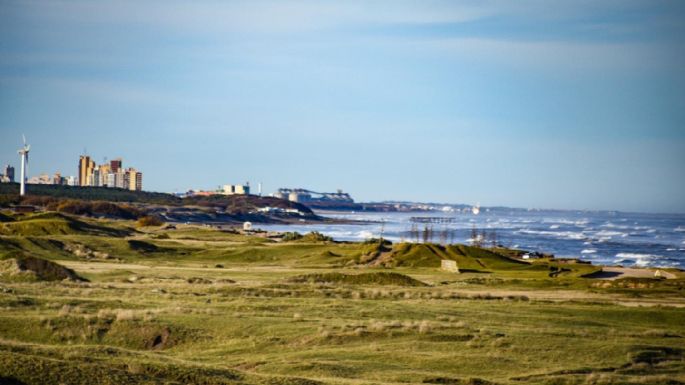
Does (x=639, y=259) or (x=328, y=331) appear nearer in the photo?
(x=328, y=331)

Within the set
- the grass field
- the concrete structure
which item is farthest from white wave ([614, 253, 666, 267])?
the grass field

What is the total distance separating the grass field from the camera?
20.3 m

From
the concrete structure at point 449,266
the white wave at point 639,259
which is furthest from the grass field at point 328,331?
the white wave at point 639,259

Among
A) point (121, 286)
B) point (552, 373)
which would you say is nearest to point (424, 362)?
point (552, 373)

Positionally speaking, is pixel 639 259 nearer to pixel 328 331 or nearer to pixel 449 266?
pixel 449 266

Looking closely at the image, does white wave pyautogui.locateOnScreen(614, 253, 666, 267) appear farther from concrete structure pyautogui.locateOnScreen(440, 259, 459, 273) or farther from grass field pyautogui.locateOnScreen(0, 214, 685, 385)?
grass field pyautogui.locateOnScreen(0, 214, 685, 385)

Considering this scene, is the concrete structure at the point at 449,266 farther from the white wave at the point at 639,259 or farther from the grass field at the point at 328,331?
the white wave at the point at 639,259

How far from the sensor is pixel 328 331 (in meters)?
27.0

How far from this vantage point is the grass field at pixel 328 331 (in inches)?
801

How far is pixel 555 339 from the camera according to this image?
88.4 ft

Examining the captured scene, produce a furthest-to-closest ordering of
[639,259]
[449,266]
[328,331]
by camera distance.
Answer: [639,259]
[449,266]
[328,331]

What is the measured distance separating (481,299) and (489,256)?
116 feet

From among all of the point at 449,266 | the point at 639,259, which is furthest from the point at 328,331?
the point at 639,259

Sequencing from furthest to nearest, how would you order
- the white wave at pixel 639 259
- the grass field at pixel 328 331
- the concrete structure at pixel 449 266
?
the white wave at pixel 639 259
the concrete structure at pixel 449 266
the grass field at pixel 328 331
